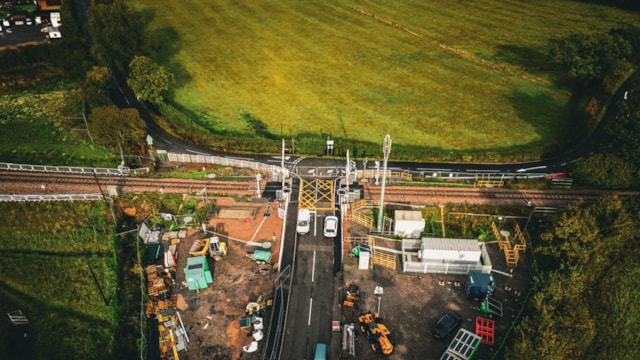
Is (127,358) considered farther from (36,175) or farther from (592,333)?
(592,333)

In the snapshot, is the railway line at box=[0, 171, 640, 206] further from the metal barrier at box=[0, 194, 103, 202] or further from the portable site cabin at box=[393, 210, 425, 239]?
the portable site cabin at box=[393, 210, 425, 239]

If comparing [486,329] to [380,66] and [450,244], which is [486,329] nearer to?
[450,244]

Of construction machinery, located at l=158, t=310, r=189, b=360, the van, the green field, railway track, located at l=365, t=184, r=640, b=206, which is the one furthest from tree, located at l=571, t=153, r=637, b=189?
the green field

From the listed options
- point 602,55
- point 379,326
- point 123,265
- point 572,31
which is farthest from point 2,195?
point 572,31

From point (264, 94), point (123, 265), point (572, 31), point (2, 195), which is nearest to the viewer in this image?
point (123, 265)

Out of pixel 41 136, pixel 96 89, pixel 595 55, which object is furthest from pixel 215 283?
pixel 595 55

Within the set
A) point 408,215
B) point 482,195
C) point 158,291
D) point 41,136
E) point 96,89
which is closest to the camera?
point 158,291

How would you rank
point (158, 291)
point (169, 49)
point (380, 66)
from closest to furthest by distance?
point (158, 291)
point (380, 66)
point (169, 49)
